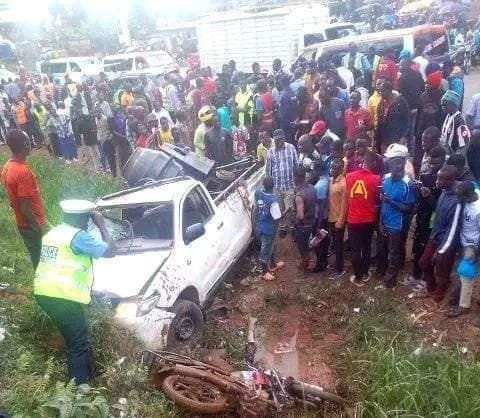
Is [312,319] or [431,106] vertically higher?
[431,106]

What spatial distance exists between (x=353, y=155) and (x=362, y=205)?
0.92 metres

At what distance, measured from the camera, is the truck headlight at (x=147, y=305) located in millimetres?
4789

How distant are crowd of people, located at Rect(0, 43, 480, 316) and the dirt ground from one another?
0.18m

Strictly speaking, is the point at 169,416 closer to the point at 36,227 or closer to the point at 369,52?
the point at 36,227

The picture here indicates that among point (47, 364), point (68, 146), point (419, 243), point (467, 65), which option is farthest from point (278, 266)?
point (467, 65)

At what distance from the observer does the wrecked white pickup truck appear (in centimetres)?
489

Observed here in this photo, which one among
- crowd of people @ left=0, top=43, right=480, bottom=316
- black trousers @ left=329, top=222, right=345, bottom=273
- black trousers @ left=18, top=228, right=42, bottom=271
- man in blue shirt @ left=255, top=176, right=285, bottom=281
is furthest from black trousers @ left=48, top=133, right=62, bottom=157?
black trousers @ left=329, top=222, right=345, bottom=273

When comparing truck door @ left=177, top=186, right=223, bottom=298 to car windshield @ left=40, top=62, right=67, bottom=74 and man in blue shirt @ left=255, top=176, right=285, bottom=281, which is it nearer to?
man in blue shirt @ left=255, top=176, right=285, bottom=281

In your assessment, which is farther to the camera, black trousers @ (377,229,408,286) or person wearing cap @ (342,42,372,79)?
person wearing cap @ (342,42,372,79)

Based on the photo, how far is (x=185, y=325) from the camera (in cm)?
528

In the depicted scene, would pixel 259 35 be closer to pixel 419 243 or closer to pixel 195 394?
pixel 419 243

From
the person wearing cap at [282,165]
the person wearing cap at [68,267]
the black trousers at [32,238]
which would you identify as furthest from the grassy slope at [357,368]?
the person wearing cap at [282,165]

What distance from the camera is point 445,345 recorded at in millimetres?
4977

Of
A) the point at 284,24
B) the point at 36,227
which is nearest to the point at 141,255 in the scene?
the point at 36,227
